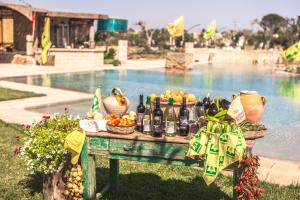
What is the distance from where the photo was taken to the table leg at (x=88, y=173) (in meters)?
4.66

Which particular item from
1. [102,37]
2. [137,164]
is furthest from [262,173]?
[102,37]

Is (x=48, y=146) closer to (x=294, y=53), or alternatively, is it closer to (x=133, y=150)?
(x=133, y=150)

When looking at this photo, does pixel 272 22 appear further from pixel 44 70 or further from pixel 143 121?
pixel 143 121

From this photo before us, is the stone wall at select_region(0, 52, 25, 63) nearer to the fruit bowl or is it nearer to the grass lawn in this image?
the grass lawn

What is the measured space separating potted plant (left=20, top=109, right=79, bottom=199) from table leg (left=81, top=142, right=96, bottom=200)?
25 cm

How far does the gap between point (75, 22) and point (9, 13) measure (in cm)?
530

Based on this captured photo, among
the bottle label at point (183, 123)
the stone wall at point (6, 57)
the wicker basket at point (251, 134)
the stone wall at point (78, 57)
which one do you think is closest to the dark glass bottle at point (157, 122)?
the bottle label at point (183, 123)

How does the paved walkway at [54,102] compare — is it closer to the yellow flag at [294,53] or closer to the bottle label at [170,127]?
the bottle label at [170,127]

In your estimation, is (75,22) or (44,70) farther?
(75,22)

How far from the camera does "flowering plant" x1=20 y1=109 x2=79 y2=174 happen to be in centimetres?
479

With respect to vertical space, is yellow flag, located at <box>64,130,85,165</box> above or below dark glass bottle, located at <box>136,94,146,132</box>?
below

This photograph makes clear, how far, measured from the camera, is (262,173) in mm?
6504

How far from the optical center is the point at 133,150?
14.9ft

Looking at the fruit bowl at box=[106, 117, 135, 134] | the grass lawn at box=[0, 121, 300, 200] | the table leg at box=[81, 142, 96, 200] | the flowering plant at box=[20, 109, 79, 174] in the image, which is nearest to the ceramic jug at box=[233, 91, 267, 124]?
the fruit bowl at box=[106, 117, 135, 134]
